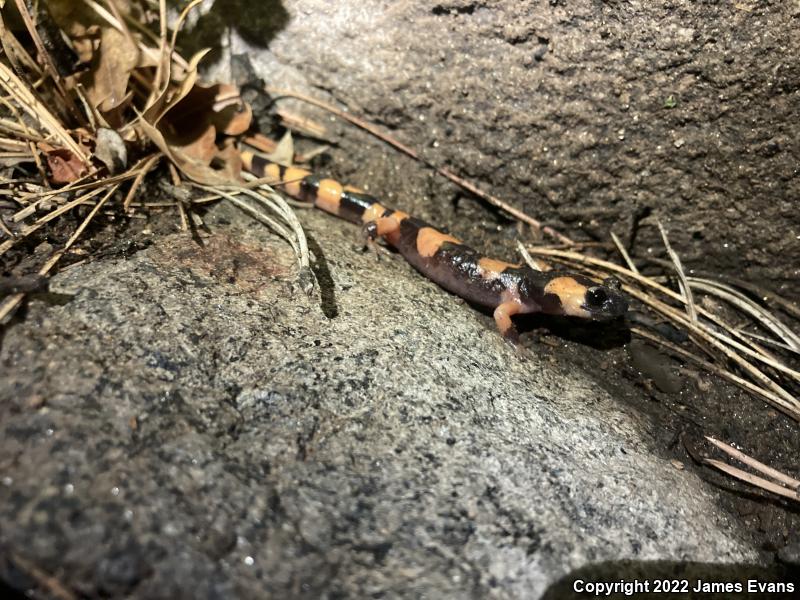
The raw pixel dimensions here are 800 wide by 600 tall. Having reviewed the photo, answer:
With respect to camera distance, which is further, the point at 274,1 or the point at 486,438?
the point at 274,1

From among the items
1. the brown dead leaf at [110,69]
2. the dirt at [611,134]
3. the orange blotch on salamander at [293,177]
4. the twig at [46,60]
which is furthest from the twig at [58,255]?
the dirt at [611,134]

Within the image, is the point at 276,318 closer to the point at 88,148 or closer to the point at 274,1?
the point at 88,148

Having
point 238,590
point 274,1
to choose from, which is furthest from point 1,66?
point 238,590

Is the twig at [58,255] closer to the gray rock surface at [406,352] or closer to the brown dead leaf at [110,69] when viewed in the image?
the gray rock surface at [406,352]

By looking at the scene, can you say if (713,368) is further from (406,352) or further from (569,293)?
(406,352)

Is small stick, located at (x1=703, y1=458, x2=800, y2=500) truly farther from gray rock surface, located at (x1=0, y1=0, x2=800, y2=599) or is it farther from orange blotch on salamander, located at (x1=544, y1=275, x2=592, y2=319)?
orange blotch on salamander, located at (x1=544, y1=275, x2=592, y2=319)

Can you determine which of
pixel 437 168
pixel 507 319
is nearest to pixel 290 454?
pixel 507 319

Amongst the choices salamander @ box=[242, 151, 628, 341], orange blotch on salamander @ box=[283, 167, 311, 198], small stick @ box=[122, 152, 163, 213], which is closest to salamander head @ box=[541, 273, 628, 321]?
salamander @ box=[242, 151, 628, 341]
